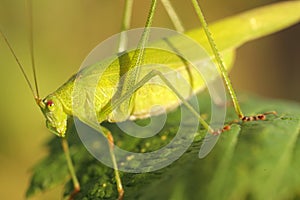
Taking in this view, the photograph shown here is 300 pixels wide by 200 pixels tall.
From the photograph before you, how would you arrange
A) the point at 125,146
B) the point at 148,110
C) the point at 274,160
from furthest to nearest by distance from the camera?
the point at 148,110, the point at 125,146, the point at 274,160

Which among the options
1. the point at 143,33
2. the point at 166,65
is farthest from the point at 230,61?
the point at 143,33

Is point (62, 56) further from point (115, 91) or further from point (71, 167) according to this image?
point (71, 167)

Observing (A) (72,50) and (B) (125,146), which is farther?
(A) (72,50)

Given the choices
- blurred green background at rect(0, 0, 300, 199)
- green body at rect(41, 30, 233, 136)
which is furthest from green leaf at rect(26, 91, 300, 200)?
blurred green background at rect(0, 0, 300, 199)

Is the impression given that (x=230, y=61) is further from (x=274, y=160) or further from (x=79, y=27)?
(x=79, y=27)

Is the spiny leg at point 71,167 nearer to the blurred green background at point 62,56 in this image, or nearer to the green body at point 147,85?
the green body at point 147,85

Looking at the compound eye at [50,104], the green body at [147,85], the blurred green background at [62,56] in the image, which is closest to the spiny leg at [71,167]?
the green body at [147,85]

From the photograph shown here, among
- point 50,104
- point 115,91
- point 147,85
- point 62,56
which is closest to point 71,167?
point 50,104

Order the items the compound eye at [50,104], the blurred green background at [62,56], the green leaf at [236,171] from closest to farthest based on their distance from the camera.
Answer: the green leaf at [236,171] → the compound eye at [50,104] → the blurred green background at [62,56]
